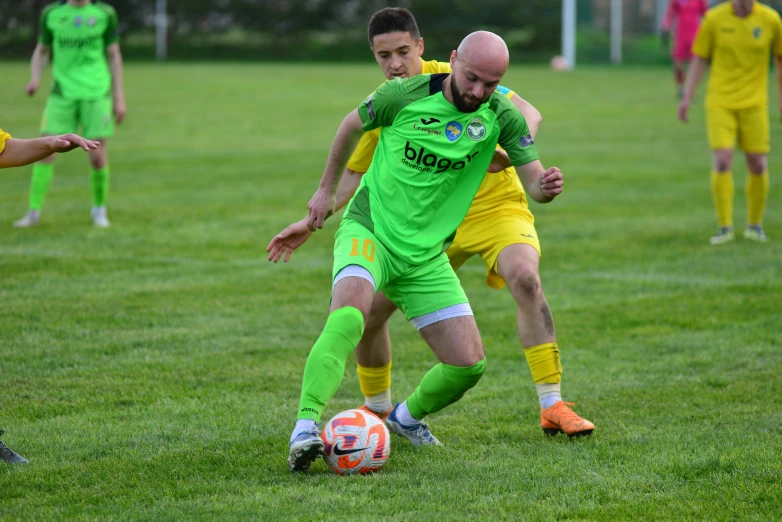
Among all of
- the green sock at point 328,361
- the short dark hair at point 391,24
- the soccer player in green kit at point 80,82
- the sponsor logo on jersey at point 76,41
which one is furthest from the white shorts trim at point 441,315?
the sponsor logo on jersey at point 76,41

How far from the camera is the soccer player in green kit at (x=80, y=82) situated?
35.9 ft

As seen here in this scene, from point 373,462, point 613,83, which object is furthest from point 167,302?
point 613,83

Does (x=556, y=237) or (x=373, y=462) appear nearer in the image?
(x=373, y=462)

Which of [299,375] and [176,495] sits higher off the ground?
[176,495]

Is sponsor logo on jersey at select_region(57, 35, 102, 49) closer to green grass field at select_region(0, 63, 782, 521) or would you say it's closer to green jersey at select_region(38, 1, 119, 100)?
green jersey at select_region(38, 1, 119, 100)

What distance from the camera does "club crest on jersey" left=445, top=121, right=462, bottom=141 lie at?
4.64 meters

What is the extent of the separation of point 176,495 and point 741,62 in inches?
317

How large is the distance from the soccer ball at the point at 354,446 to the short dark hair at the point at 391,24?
197cm

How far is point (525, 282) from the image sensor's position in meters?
5.18

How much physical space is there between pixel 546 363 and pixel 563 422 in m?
0.34

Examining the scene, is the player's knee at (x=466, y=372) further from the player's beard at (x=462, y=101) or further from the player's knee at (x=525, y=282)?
the player's beard at (x=462, y=101)

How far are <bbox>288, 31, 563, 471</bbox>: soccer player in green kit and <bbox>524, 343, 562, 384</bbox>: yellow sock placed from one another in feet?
2.20

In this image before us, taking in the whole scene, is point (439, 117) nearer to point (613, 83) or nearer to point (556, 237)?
point (556, 237)

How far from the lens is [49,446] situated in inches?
190
